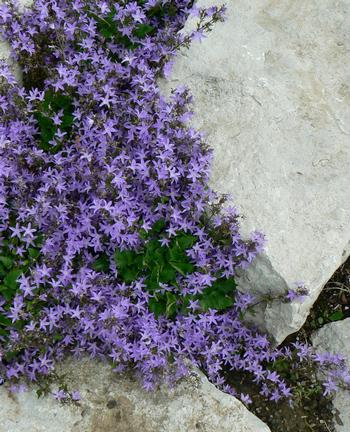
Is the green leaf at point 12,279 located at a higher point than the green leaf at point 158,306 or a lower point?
lower

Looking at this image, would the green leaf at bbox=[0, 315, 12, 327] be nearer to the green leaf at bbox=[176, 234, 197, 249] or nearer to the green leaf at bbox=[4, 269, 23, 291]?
the green leaf at bbox=[4, 269, 23, 291]

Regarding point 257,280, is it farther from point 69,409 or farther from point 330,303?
point 69,409

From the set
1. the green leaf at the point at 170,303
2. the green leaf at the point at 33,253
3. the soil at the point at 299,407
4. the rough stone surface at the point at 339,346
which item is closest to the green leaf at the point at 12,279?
the green leaf at the point at 33,253

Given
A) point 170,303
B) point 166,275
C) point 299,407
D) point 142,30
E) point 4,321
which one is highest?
point 142,30

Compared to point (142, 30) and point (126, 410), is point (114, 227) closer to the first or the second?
point (126, 410)

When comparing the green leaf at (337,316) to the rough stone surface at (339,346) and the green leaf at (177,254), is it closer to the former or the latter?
the rough stone surface at (339,346)

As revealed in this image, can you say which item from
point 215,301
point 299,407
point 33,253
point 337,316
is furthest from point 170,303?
point 337,316

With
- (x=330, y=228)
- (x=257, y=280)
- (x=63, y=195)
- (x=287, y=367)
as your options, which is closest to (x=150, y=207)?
(x=63, y=195)

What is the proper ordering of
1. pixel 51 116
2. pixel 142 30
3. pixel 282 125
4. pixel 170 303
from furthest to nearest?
pixel 142 30 < pixel 282 125 < pixel 51 116 < pixel 170 303
